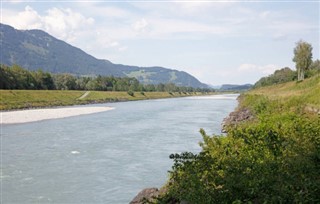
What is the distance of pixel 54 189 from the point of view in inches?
884

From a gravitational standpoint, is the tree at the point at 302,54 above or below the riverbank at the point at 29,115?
above

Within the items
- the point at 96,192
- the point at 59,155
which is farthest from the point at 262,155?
the point at 59,155

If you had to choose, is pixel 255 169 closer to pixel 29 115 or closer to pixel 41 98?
pixel 29 115

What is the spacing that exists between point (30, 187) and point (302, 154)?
17210mm

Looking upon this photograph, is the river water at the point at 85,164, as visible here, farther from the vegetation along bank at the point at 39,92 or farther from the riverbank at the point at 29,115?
the vegetation along bank at the point at 39,92

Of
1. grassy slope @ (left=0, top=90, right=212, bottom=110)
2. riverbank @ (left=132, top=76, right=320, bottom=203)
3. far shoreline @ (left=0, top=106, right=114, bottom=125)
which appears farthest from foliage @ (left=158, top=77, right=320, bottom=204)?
grassy slope @ (left=0, top=90, right=212, bottom=110)

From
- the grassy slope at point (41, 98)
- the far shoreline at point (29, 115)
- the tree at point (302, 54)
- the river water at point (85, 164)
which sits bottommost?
the river water at point (85, 164)

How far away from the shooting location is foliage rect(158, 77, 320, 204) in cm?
928

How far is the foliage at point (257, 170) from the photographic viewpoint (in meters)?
9.28

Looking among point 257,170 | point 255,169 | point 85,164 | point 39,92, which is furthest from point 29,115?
point 257,170

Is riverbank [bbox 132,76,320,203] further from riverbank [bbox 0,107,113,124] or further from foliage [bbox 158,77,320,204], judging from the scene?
riverbank [bbox 0,107,113,124]

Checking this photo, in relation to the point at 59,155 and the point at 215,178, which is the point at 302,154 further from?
the point at 59,155

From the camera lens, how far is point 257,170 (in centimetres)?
1070

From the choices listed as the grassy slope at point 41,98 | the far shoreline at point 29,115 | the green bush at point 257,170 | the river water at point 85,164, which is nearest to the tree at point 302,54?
the far shoreline at point 29,115
